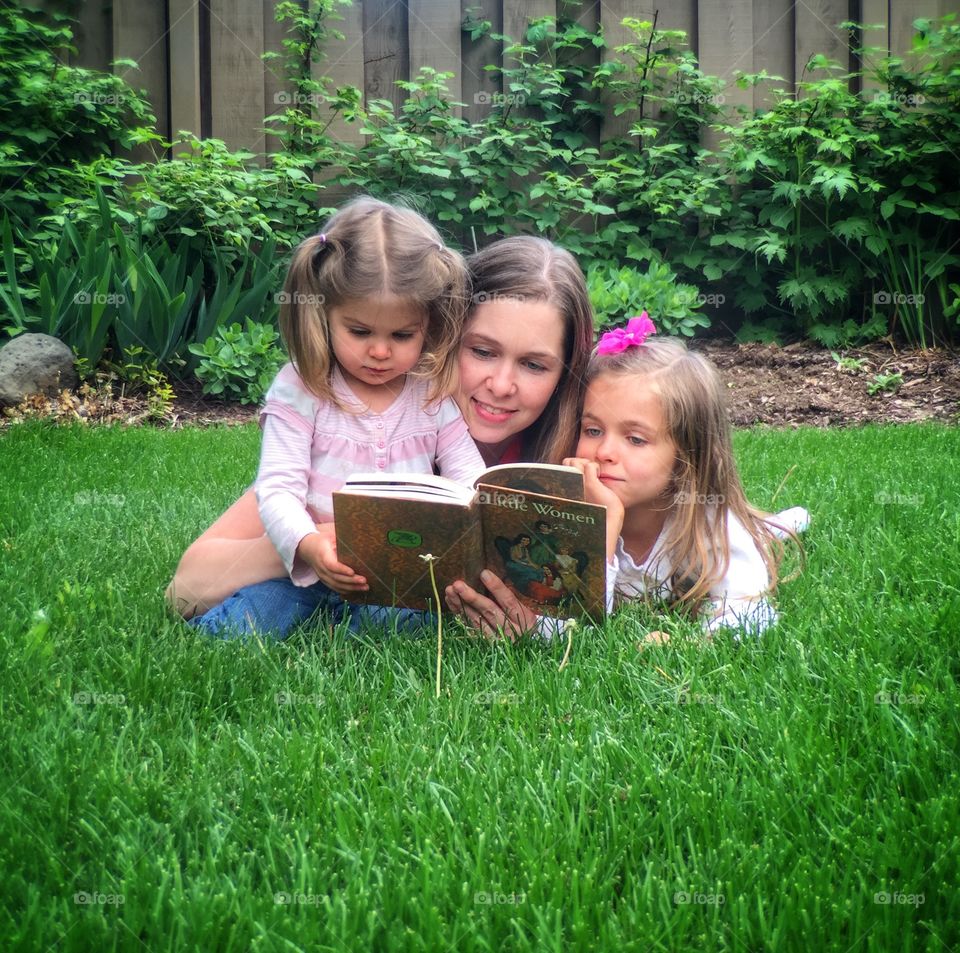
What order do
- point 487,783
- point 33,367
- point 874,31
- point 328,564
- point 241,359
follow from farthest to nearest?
point 874,31, point 241,359, point 33,367, point 328,564, point 487,783

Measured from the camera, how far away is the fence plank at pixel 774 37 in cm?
645

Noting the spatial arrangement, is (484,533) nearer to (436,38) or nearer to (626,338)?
(626,338)

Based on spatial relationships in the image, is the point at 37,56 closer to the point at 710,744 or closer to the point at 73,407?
the point at 73,407

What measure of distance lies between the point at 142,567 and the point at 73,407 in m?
2.72

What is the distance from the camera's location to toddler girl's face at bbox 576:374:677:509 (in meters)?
2.45

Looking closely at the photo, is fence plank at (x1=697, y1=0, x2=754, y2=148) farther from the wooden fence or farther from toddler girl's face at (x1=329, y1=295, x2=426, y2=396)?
toddler girl's face at (x1=329, y1=295, x2=426, y2=396)

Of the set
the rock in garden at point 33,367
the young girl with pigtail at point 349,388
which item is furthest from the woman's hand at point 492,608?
the rock in garden at point 33,367

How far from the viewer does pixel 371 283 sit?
232 centimetres

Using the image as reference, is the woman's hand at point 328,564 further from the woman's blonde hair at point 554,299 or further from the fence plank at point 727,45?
the fence plank at point 727,45

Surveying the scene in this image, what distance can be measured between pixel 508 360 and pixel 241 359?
312 cm

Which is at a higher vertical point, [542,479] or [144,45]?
[144,45]

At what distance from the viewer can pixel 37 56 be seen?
245 inches

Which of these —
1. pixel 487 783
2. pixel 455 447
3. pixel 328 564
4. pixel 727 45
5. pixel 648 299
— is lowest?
pixel 487 783

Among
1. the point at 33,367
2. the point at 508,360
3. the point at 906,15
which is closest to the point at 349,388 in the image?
the point at 508,360
